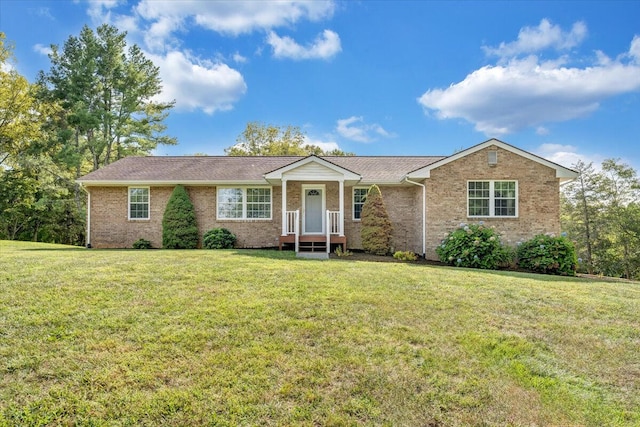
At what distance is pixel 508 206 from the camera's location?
45.8 ft

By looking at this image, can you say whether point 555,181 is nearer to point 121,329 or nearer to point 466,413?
point 466,413

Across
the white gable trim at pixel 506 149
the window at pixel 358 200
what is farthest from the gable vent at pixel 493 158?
the window at pixel 358 200

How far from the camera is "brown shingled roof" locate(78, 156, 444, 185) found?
1567 cm

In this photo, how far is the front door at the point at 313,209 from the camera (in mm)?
16078

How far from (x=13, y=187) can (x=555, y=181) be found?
31762 millimetres

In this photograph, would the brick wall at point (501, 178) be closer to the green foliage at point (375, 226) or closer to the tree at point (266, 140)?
the green foliage at point (375, 226)

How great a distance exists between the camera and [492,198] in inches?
550

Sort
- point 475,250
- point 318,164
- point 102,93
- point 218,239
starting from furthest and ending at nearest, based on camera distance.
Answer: point 102,93 < point 218,239 < point 318,164 < point 475,250

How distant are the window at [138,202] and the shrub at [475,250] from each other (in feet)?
42.0

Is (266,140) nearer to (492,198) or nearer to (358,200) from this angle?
(358,200)

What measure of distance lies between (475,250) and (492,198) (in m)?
3.00

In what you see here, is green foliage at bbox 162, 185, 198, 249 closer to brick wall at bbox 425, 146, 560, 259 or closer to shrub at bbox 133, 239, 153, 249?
shrub at bbox 133, 239, 153, 249

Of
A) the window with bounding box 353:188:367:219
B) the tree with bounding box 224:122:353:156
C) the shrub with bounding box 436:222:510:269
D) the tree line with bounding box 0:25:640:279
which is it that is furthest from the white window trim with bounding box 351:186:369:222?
the tree with bounding box 224:122:353:156

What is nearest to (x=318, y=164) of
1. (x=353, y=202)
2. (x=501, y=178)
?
(x=353, y=202)
